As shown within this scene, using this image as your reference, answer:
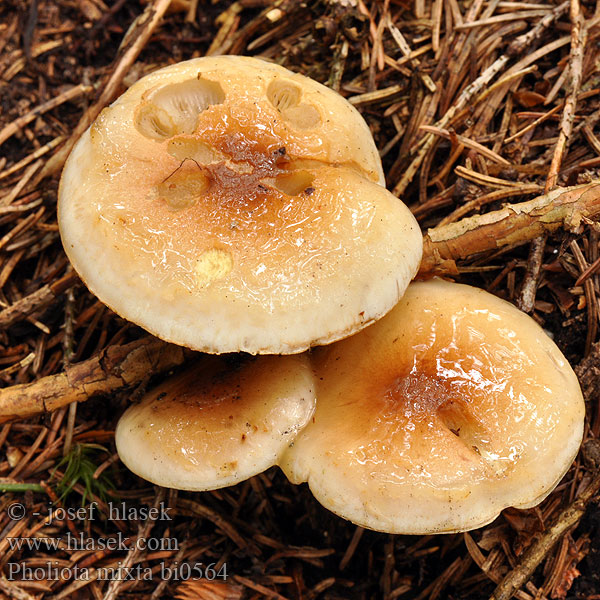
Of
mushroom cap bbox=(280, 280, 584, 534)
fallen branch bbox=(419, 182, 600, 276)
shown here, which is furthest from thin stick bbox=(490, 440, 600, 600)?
fallen branch bbox=(419, 182, 600, 276)

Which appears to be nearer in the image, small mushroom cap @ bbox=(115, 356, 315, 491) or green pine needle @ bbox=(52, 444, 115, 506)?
small mushroom cap @ bbox=(115, 356, 315, 491)

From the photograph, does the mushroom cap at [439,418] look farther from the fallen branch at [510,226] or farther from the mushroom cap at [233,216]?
the mushroom cap at [233,216]

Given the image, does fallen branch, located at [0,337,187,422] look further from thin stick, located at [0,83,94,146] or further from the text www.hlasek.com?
thin stick, located at [0,83,94,146]

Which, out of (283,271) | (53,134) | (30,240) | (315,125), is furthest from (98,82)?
(283,271)

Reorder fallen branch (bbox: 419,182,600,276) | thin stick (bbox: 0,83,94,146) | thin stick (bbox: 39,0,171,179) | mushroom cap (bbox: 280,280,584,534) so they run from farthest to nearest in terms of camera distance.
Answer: thin stick (bbox: 0,83,94,146) → thin stick (bbox: 39,0,171,179) → fallen branch (bbox: 419,182,600,276) → mushroom cap (bbox: 280,280,584,534)

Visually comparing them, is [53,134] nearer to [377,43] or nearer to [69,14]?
[69,14]

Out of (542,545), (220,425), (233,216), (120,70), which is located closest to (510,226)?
(233,216)

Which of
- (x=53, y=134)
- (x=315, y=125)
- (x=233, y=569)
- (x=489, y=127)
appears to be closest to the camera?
(x=315, y=125)
